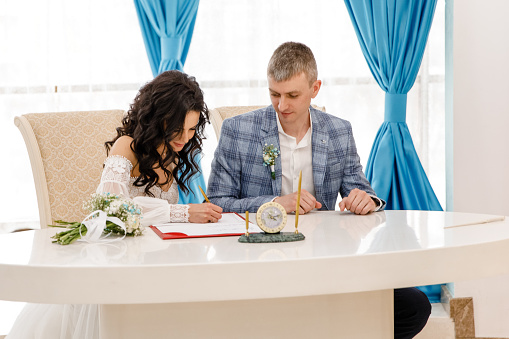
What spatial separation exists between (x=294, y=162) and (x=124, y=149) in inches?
30.1

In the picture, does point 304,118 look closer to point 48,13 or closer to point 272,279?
point 272,279

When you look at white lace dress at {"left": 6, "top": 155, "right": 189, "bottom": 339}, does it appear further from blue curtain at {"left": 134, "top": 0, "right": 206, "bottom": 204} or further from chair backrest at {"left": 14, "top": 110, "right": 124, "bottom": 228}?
blue curtain at {"left": 134, "top": 0, "right": 206, "bottom": 204}

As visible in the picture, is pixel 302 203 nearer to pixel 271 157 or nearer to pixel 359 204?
pixel 359 204

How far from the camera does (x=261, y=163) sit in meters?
2.53

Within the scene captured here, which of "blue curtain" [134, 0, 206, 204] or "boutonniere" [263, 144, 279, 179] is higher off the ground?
"blue curtain" [134, 0, 206, 204]

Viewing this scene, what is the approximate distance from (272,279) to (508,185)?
2.65 m

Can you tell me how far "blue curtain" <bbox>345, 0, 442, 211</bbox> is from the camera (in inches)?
141

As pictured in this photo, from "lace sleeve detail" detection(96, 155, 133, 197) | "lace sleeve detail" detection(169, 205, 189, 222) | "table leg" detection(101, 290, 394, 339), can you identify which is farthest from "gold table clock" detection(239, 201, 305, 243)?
"lace sleeve detail" detection(96, 155, 133, 197)

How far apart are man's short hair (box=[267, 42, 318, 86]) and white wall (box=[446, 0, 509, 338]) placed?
134 centimetres

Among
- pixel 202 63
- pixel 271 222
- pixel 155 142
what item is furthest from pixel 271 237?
pixel 202 63

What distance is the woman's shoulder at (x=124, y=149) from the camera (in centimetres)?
228

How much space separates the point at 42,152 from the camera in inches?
102

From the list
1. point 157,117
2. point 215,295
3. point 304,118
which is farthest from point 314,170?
point 215,295

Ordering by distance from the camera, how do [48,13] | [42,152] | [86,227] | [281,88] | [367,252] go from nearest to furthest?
[367,252]
[86,227]
[281,88]
[42,152]
[48,13]
